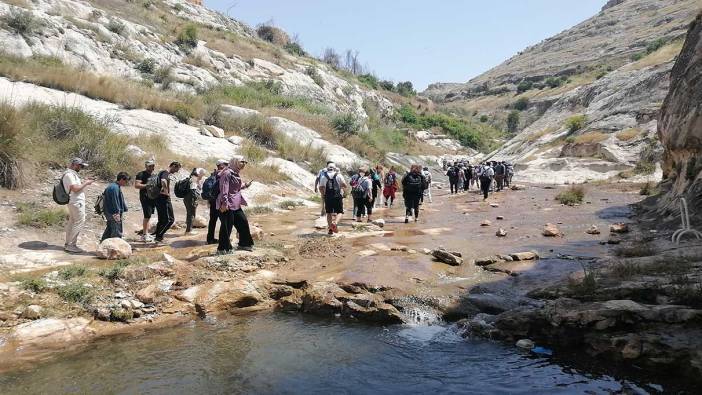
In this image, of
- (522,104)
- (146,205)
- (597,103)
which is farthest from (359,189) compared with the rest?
(522,104)

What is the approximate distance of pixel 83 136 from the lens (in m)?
13.4

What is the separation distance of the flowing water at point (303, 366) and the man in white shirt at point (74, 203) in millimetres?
3686

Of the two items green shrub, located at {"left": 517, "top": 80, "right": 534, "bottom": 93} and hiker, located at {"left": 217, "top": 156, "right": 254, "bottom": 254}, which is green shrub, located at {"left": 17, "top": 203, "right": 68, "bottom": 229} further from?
green shrub, located at {"left": 517, "top": 80, "right": 534, "bottom": 93}

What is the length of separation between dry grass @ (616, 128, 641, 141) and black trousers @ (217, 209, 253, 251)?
100ft

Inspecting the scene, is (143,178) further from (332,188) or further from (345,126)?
(345,126)

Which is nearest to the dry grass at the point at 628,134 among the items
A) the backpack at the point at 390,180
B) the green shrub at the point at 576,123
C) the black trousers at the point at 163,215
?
the green shrub at the point at 576,123

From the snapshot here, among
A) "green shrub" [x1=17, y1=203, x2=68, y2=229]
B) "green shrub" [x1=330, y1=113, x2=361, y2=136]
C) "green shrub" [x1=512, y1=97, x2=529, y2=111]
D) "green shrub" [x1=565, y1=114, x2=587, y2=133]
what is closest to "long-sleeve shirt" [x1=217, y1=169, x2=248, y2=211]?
"green shrub" [x1=17, y1=203, x2=68, y2=229]

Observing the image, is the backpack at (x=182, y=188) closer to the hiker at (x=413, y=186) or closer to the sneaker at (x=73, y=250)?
the sneaker at (x=73, y=250)

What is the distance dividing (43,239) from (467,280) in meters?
7.75

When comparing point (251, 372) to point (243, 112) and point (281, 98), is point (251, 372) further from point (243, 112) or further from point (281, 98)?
point (281, 98)

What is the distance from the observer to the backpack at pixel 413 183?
45.1 ft

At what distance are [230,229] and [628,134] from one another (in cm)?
3139

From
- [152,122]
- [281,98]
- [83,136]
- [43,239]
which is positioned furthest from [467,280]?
[281,98]

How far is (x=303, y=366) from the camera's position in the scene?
5.05m
